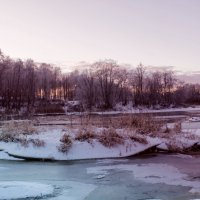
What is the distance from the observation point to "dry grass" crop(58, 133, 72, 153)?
60.4 ft

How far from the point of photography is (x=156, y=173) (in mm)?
14227

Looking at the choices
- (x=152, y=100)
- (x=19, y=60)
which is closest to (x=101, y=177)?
(x=19, y=60)

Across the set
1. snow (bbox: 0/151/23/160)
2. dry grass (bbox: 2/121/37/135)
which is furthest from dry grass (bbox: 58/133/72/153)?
dry grass (bbox: 2/121/37/135)

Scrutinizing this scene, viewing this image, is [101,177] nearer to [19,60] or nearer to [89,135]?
[89,135]

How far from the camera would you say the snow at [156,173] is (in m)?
12.5

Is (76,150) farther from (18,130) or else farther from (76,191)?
(76,191)

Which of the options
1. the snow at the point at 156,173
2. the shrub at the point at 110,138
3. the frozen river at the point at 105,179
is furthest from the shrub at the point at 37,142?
the snow at the point at 156,173

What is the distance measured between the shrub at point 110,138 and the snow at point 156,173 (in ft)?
A: 10.5

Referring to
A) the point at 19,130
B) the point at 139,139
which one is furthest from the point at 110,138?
the point at 19,130

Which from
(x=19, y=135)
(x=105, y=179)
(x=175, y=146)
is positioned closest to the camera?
(x=105, y=179)

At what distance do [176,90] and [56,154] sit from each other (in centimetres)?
10687

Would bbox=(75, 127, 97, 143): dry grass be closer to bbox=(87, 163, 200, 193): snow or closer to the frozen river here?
the frozen river

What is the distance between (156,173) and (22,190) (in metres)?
5.31

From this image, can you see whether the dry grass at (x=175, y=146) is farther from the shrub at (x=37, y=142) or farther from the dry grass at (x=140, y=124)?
the shrub at (x=37, y=142)
